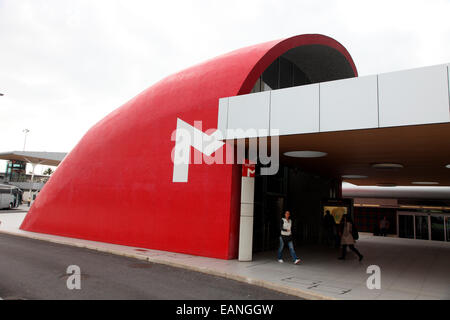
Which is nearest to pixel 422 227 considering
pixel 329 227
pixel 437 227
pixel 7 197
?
pixel 437 227

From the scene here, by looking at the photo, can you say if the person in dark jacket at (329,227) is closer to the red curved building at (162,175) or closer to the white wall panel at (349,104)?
the red curved building at (162,175)

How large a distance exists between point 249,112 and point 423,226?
62.0ft

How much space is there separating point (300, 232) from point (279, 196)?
4.26 meters

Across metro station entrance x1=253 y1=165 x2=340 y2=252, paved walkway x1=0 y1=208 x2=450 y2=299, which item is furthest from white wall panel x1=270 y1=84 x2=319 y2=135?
metro station entrance x1=253 y1=165 x2=340 y2=252

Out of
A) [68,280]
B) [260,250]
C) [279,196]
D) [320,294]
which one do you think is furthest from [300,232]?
[68,280]

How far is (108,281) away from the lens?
24.2 ft

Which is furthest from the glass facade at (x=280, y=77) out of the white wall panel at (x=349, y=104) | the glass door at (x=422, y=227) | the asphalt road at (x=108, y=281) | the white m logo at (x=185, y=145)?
the glass door at (x=422, y=227)

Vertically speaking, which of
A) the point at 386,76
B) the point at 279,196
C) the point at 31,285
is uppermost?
the point at 386,76

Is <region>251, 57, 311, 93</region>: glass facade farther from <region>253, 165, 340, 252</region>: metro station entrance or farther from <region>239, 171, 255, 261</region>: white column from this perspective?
<region>239, 171, 255, 261</region>: white column

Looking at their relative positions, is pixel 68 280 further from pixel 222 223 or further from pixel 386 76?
pixel 386 76

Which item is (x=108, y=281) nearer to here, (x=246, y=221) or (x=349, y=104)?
(x=246, y=221)

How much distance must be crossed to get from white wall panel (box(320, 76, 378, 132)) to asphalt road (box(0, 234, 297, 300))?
13.6 feet

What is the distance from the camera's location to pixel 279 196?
45.9 feet

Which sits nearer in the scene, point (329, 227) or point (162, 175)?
point (162, 175)
